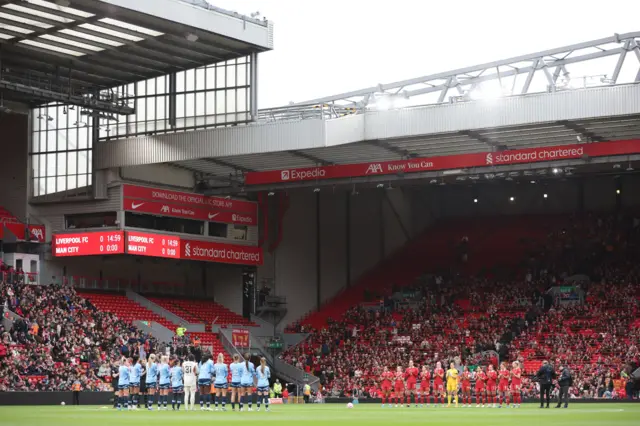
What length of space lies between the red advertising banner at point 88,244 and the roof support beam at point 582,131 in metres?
23.0

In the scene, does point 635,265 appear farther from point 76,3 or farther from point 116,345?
point 76,3

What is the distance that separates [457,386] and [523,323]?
56.5ft

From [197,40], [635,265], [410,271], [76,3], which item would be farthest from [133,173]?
[635,265]

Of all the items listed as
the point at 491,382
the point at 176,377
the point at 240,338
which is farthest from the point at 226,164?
the point at 176,377

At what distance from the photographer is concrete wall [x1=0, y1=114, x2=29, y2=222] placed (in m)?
60.9

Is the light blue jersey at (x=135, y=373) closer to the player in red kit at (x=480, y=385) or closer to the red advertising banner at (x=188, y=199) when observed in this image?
the player in red kit at (x=480, y=385)

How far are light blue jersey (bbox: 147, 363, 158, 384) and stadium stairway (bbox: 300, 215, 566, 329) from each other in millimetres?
30170

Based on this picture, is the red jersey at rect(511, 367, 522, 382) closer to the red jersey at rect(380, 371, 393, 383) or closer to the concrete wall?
the red jersey at rect(380, 371, 393, 383)

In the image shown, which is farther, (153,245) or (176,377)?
(153,245)

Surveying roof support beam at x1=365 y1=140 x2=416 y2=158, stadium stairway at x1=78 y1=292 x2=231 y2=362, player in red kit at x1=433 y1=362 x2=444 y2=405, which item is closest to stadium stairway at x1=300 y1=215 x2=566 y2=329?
stadium stairway at x1=78 y1=292 x2=231 y2=362

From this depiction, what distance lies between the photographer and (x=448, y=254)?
75.7 m

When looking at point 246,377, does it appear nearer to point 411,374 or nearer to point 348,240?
point 411,374

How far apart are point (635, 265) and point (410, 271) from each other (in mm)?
15600

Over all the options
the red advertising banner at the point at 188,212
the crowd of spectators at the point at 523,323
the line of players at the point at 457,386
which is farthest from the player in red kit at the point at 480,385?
the red advertising banner at the point at 188,212
